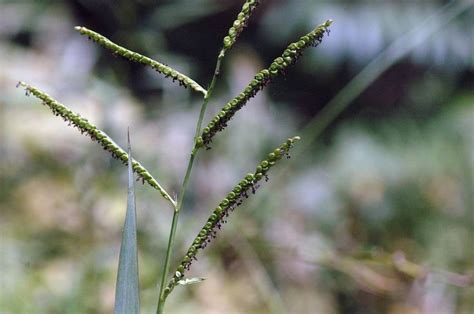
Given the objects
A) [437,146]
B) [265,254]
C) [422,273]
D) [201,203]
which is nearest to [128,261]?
[422,273]

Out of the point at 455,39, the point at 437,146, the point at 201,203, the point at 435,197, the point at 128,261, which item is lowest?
the point at 128,261

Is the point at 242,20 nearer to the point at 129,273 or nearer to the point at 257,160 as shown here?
the point at 129,273

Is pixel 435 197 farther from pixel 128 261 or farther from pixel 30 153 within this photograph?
pixel 128 261

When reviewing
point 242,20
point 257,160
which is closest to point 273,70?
point 242,20

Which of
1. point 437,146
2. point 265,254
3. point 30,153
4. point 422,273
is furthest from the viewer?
point 437,146

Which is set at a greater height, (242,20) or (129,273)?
(242,20)

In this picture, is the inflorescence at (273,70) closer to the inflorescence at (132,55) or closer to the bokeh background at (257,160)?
the inflorescence at (132,55)

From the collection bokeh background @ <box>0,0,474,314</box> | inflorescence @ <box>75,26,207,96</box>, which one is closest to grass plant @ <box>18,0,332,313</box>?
inflorescence @ <box>75,26,207,96</box>
